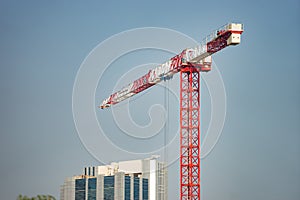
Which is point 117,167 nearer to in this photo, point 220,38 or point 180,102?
point 180,102

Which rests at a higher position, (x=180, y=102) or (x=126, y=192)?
(x=180, y=102)

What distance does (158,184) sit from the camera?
107812 mm

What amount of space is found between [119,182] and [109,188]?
6.39ft

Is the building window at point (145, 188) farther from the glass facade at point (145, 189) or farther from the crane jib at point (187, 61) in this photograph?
the crane jib at point (187, 61)

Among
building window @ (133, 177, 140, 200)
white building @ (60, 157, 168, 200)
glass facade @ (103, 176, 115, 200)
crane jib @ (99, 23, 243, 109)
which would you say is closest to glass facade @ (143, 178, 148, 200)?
white building @ (60, 157, 168, 200)

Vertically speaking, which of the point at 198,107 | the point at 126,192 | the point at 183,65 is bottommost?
the point at 126,192

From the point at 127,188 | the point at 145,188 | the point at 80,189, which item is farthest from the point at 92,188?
the point at 145,188

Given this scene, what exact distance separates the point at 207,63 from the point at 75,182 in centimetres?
4939

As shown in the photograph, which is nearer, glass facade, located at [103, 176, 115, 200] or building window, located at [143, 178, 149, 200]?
glass facade, located at [103, 176, 115, 200]

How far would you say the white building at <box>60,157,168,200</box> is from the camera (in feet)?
325

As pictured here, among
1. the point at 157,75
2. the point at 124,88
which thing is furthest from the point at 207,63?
the point at 124,88

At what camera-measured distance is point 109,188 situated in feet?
325

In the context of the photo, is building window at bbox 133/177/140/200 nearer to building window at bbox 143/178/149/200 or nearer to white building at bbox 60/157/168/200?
white building at bbox 60/157/168/200

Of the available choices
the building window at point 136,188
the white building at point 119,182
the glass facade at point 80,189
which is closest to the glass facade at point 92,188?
the white building at point 119,182
